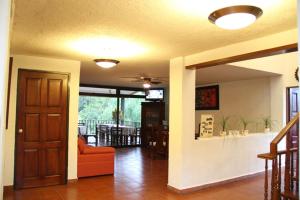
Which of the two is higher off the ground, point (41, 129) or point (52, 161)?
point (41, 129)

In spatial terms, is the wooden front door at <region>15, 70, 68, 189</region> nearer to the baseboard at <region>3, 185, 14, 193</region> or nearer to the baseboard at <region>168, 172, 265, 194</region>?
the baseboard at <region>3, 185, 14, 193</region>

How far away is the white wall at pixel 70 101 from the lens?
4.30m

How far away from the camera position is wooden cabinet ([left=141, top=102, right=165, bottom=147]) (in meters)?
Result: 9.57

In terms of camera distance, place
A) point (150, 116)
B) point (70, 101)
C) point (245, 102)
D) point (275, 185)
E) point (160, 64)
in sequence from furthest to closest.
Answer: point (150, 116), point (245, 102), point (160, 64), point (70, 101), point (275, 185)

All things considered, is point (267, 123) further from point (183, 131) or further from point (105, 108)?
point (105, 108)

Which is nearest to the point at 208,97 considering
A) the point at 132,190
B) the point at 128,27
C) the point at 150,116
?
the point at 150,116

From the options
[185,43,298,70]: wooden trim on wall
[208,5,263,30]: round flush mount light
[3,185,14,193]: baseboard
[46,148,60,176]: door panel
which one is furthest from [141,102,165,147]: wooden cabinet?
[208,5,263,30]: round flush mount light

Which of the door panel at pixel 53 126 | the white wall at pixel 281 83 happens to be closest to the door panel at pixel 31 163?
the door panel at pixel 53 126

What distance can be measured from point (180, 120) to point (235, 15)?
256cm

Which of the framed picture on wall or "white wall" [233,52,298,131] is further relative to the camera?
the framed picture on wall

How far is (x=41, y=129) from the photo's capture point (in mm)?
4586

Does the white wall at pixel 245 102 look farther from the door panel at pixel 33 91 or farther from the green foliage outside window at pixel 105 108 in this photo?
the door panel at pixel 33 91

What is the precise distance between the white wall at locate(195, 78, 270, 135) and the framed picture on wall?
157 millimetres

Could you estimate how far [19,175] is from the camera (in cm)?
438
